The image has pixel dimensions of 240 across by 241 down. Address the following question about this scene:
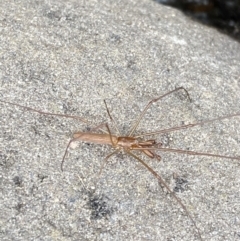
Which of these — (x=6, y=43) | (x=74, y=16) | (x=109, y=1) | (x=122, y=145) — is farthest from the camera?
(x=109, y=1)

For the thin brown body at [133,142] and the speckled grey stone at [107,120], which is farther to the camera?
the thin brown body at [133,142]

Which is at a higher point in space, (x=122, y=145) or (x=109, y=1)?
(x=109, y=1)

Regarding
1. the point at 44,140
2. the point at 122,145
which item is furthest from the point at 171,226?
the point at 44,140

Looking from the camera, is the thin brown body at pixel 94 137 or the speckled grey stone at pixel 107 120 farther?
the thin brown body at pixel 94 137

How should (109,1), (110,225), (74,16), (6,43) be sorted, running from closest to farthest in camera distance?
1. (110,225)
2. (6,43)
3. (74,16)
4. (109,1)

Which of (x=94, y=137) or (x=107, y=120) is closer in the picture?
(x=94, y=137)

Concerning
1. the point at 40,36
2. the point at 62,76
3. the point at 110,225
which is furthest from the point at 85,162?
the point at 40,36

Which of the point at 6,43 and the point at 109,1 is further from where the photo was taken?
the point at 109,1

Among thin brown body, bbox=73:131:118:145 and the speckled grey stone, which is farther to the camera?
thin brown body, bbox=73:131:118:145

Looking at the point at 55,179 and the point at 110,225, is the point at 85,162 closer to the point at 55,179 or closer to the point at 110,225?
the point at 55,179

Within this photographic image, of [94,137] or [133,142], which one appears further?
[133,142]

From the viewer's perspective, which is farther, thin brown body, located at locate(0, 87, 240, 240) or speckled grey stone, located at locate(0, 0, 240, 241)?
thin brown body, located at locate(0, 87, 240, 240)
